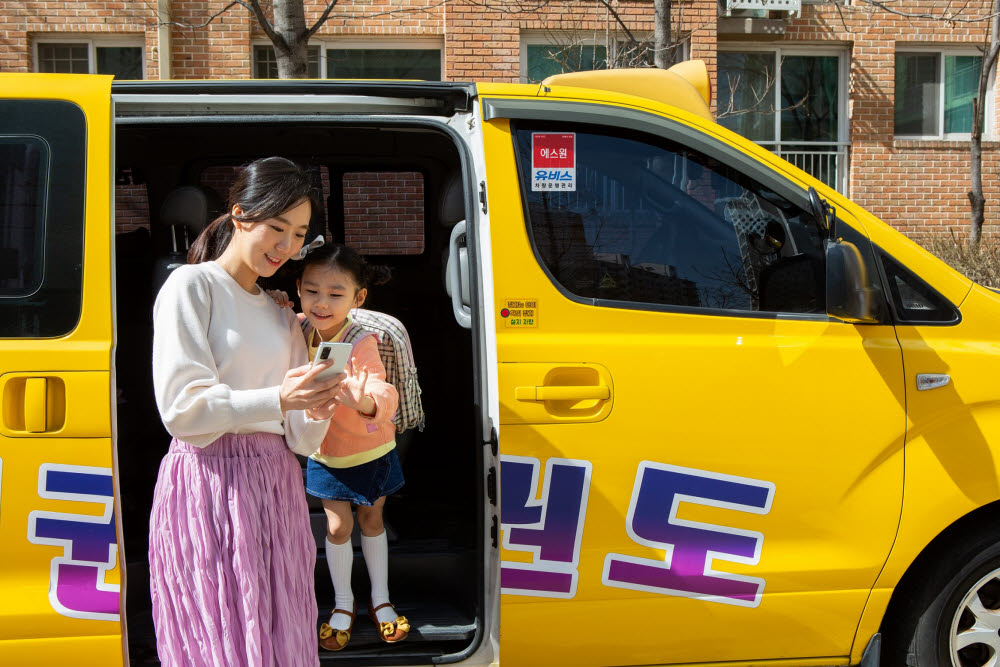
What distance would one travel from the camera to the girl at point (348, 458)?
2.67m


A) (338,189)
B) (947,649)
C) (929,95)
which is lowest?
(947,649)

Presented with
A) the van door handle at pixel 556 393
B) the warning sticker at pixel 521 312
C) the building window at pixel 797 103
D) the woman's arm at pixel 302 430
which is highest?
the building window at pixel 797 103

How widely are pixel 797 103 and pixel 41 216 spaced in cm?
1054

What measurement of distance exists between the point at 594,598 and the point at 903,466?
3.25 ft

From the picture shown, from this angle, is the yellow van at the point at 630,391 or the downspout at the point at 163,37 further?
the downspout at the point at 163,37

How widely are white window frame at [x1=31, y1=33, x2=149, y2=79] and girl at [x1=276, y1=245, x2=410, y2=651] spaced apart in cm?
830

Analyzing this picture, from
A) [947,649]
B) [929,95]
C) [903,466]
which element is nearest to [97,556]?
[903,466]

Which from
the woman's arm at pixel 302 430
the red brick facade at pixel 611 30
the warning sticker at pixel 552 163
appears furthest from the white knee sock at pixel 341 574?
Result: the red brick facade at pixel 611 30

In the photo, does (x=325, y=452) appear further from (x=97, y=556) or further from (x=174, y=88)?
(x=174, y=88)

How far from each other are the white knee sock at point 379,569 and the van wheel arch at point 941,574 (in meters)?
1.60

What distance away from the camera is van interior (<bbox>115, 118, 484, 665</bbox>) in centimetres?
286

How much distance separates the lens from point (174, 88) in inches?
100

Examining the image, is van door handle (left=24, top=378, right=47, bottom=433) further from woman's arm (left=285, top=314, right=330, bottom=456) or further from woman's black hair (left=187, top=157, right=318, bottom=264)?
woman's arm (left=285, top=314, right=330, bottom=456)

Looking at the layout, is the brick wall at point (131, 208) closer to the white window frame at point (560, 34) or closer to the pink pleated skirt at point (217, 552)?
the pink pleated skirt at point (217, 552)
